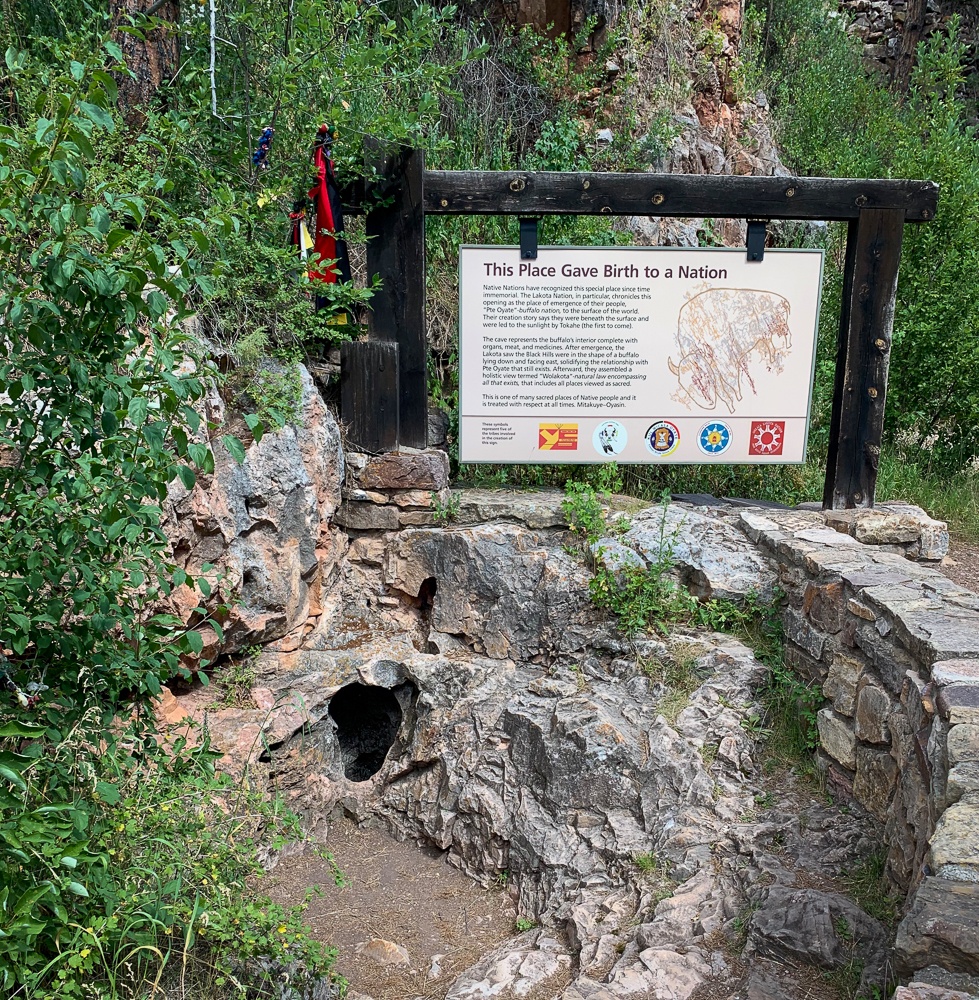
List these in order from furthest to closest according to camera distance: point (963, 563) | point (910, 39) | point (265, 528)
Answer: point (910, 39) < point (963, 563) < point (265, 528)

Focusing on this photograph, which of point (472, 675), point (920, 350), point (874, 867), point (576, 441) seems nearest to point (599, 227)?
point (576, 441)

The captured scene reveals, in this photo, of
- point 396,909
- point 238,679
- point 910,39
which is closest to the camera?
point 396,909

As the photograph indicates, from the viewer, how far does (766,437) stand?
5.39 m

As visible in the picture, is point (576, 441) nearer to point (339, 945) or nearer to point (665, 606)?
point (665, 606)

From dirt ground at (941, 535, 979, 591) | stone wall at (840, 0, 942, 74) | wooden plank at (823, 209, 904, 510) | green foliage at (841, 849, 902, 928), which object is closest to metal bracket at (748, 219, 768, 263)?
wooden plank at (823, 209, 904, 510)

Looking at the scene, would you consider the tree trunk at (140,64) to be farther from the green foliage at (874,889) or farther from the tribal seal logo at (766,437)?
the green foliage at (874,889)

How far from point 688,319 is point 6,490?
414 cm

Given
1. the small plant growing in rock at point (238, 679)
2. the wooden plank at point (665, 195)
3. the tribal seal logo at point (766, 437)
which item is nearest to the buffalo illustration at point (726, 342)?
the tribal seal logo at point (766, 437)

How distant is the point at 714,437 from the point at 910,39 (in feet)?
36.8

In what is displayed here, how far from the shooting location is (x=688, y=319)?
522 cm

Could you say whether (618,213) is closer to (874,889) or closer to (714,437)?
(714,437)

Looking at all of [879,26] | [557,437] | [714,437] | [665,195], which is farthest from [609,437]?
[879,26]

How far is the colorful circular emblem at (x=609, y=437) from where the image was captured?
5.29 metres

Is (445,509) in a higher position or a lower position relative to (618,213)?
lower
